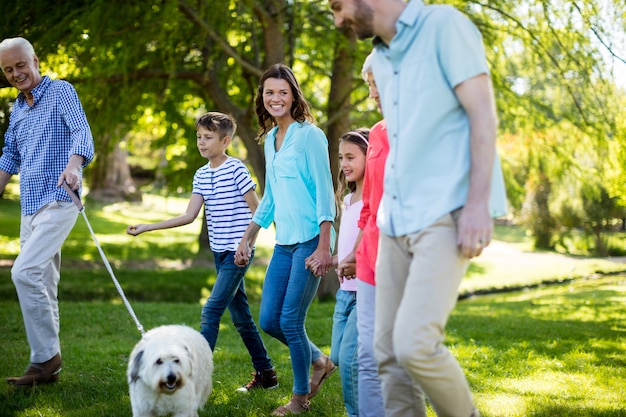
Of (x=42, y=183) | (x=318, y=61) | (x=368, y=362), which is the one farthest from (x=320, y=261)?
(x=318, y=61)

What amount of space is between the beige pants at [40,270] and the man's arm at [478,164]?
318 centimetres

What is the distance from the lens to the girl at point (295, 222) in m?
4.42

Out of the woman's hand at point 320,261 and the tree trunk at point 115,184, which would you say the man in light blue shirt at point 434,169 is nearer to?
the woman's hand at point 320,261

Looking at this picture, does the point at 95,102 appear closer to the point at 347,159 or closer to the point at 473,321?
the point at 473,321

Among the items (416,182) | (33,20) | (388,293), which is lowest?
(388,293)

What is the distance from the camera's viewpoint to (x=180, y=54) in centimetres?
1120

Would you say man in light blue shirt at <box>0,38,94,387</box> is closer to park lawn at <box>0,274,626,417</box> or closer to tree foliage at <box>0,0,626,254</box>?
park lawn at <box>0,274,626,417</box>

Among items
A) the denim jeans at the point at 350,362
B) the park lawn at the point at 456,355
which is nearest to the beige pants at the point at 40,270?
the park lawn at the point at 456,355

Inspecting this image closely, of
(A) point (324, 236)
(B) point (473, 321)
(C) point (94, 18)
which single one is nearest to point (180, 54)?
(C) point (94, 18)

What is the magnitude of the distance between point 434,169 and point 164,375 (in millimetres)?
1878

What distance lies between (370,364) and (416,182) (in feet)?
3.68

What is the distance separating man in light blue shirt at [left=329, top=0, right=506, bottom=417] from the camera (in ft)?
8.95

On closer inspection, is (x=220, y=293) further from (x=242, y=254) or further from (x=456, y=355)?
(x=456, y=355)

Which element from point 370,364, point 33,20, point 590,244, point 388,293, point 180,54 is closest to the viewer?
point 388,293
